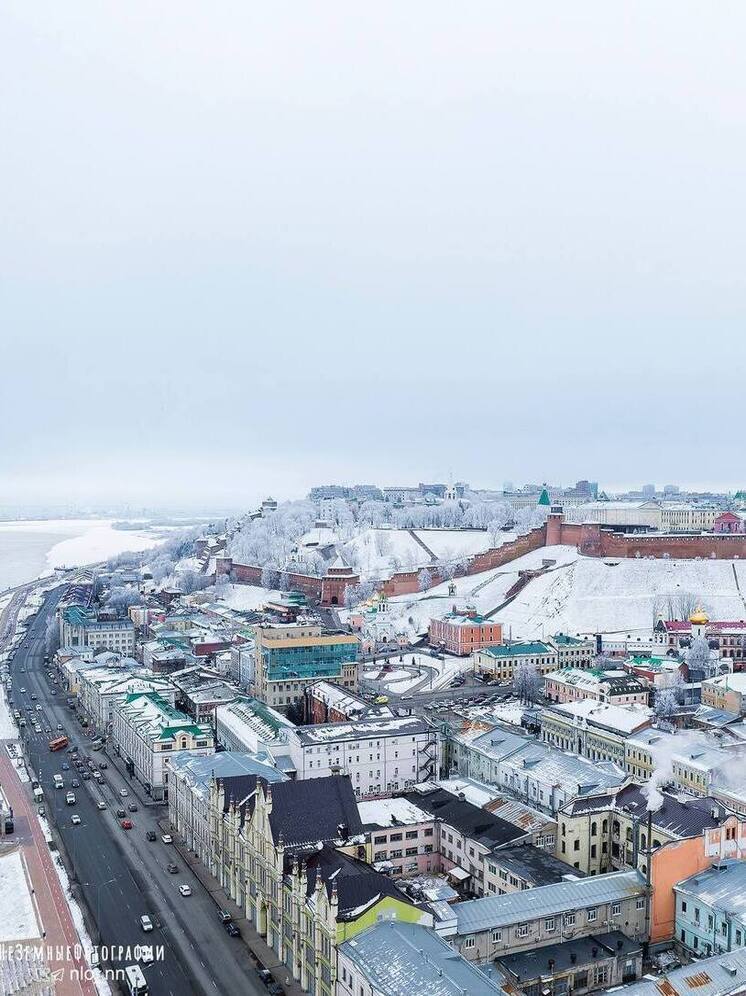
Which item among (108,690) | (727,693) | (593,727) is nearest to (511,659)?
(727,693)

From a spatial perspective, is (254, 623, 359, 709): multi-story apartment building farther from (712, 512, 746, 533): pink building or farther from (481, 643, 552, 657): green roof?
(712, 512, 746, 533): pink building

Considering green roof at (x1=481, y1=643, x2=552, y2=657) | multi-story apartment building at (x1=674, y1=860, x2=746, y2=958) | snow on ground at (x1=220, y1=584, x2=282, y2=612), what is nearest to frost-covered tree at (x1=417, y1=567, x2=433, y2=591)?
snow on ground at (x1=220, y1=584, x2=282, y2=612)

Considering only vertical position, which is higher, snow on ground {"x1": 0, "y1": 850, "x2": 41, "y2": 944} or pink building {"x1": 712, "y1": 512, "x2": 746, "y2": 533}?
pink building {"x1": 712, "y1": 512, "x2": 746, "y2": 533}

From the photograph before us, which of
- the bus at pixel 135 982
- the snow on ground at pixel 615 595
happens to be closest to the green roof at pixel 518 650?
the snow on ground at pixel 615 595

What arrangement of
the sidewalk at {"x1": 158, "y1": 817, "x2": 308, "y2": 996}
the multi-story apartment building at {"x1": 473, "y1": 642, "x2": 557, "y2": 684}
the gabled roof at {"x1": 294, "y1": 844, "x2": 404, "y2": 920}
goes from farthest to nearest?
the multi-story apartment building at {"x1": 473, "y1": 642, "x2": 557, "y2": 684}, the sidewalk at {"x1": 158, "y1": 817, "x2": 308, "y2": 996}, the gabled roof at {"x1": 294, "y1": 844, "x2": 404, "y2": 920}

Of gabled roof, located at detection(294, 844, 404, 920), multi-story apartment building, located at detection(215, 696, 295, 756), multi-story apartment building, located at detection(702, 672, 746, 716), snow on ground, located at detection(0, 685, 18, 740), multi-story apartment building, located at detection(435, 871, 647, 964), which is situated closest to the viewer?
gabled roof, located at detection(294, 844, 404, 920)

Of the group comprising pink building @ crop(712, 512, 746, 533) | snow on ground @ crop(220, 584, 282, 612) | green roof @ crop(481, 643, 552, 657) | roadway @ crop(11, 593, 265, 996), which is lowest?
roadway @ crop(11, 593, 265, 996)

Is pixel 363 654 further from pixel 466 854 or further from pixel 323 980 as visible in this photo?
pixel 323 980

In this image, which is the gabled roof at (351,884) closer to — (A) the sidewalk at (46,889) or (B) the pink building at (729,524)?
(A) the sidewalk at (46,889)
